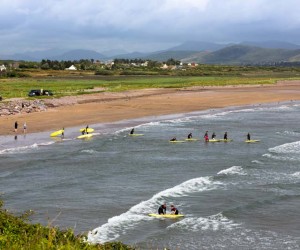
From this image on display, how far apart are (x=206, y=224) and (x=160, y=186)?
7093mm

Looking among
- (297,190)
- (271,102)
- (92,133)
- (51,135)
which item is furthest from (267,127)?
(271,102)

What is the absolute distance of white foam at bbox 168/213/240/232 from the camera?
78.1 ft

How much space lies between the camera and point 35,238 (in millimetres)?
11781

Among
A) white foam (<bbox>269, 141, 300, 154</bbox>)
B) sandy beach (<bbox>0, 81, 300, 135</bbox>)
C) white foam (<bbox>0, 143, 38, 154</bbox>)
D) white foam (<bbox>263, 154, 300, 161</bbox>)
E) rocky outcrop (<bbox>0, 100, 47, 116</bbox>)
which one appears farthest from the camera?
rocky outcrop (<bbox>0, 100, 47, 116</bbox>)

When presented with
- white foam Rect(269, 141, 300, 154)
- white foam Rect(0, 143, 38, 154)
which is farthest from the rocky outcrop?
white foam Rect(269, 141, 300, 154)

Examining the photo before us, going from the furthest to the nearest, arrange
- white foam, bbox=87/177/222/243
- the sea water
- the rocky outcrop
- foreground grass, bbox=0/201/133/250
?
the rocky outcrop → the sea water → white foam, bbox=87/177/222/243 → foreground grass, bbox=0/201/133/250

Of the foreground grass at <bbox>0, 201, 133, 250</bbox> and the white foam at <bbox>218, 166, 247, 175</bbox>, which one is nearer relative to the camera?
the foreground grass at <bbox>0, 201, 133, 250</bbox>

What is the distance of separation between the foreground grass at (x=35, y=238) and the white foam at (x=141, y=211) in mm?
5431

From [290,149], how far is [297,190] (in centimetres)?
1412

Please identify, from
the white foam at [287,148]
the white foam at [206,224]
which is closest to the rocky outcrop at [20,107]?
the white foam at [287,148]

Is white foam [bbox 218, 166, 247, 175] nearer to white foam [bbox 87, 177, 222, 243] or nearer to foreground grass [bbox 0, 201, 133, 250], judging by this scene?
white foam [bbox 87, 177, 222, 243]

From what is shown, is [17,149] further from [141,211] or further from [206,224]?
[206,224]

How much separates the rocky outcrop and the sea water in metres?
17.2

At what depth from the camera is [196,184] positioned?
31203 millimetres
